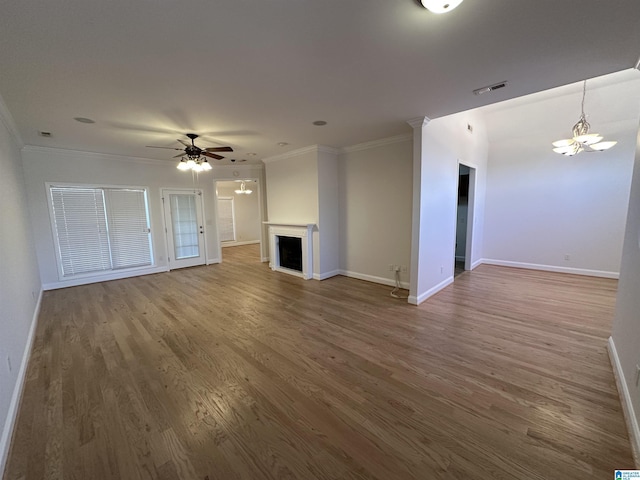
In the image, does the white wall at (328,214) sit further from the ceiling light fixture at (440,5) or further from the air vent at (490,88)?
the ceiling light fixture at (440,5)

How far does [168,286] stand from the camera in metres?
4.91

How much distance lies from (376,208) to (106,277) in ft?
19.0

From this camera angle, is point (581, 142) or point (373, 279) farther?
point (373, 279)

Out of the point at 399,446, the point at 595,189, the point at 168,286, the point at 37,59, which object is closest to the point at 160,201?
the point at 168,286

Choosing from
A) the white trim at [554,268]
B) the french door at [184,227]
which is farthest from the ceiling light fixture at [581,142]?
the french door at [184,227]

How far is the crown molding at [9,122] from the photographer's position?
2738mm

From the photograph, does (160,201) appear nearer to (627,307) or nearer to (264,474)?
(264,474)

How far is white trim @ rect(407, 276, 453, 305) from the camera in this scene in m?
3.76

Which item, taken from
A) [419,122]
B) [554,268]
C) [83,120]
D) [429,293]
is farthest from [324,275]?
[554,268]

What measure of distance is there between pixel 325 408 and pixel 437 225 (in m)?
3.23

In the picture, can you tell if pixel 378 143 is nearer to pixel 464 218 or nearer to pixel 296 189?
pixel 296 189

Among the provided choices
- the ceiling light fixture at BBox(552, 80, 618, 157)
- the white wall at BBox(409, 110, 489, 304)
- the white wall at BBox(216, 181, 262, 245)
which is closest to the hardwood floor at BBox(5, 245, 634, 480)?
the white wall at BBox(409, 110, 489, 304)

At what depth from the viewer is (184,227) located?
6418mm

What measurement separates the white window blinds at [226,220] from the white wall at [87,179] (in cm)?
366
